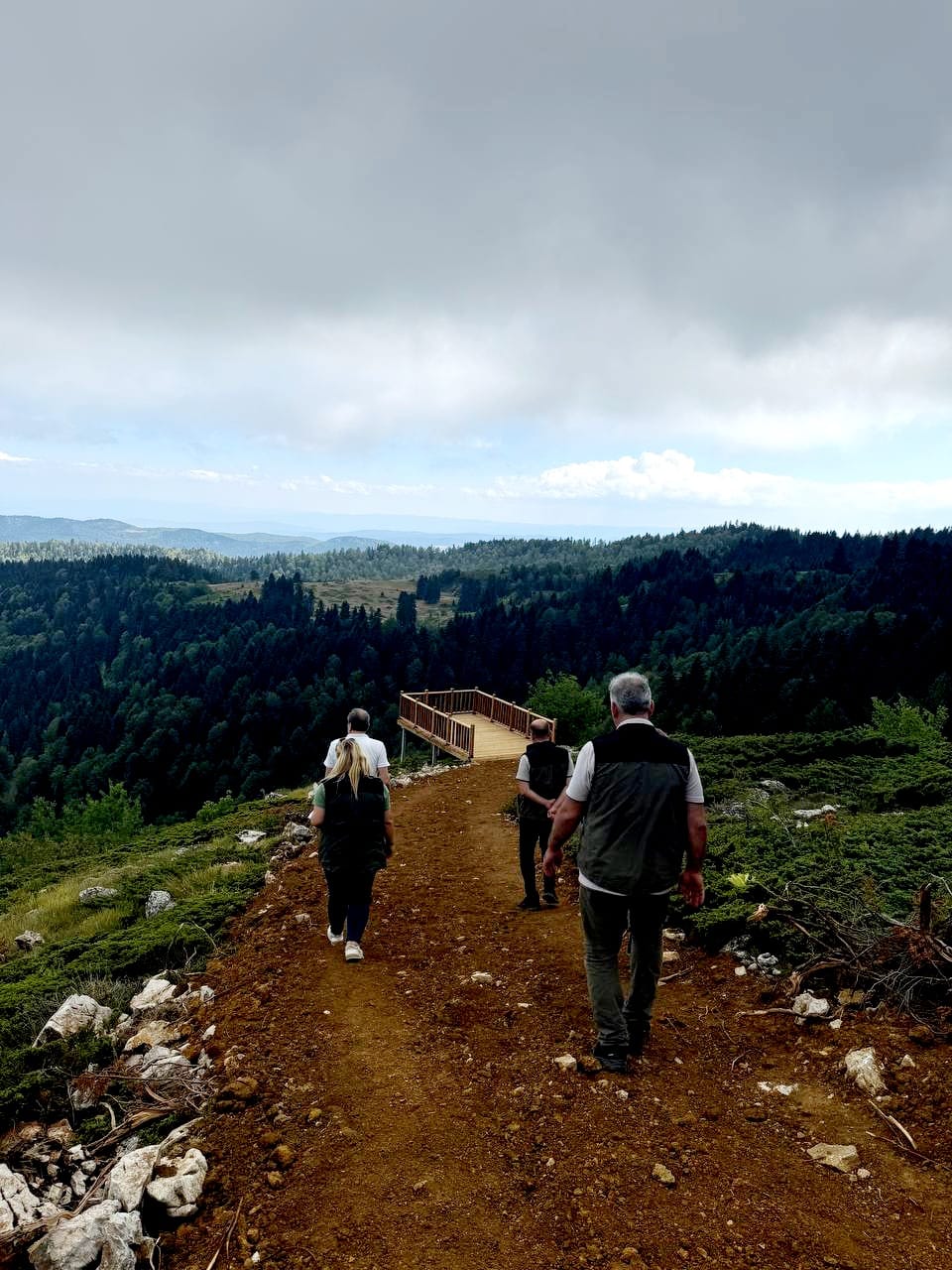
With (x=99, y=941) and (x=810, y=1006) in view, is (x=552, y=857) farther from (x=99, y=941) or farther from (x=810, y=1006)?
(x=99, y=941)

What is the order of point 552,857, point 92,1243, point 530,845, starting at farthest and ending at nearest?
point 530,845 → point 552,857 → point 92,1243

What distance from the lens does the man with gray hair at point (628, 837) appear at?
12.9 ft

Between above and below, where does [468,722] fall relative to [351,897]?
below

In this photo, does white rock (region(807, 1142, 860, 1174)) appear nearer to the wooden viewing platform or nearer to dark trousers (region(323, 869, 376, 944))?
dark trousers (region(323, 869, 376, 944))

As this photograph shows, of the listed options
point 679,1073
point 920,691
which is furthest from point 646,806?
point 920,691

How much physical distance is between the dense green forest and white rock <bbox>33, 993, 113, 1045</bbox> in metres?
36.0

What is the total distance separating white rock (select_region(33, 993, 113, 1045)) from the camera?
5551 millimetres

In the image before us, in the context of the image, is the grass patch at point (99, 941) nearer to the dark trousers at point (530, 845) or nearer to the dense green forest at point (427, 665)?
the dark trousers at point (530, 845)

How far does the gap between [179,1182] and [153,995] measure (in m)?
3.11

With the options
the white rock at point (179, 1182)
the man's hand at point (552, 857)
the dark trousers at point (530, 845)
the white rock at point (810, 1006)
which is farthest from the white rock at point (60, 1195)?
the dark trousers at point (530, 845)

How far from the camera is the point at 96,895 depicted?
1076 centimetres

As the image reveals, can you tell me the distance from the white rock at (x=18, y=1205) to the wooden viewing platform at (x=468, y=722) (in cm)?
1544

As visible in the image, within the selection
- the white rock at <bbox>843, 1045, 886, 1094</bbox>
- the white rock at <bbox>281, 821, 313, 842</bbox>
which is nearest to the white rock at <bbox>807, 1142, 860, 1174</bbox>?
the white rock at <bbox>843, 1045, 886, 1094</bbox>

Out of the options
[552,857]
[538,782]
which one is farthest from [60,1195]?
[538,782]
